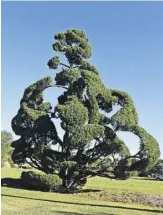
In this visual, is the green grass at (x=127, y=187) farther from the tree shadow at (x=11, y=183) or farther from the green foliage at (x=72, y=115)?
the green foliage at (x=72, y=115)

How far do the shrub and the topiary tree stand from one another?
3.56 feet

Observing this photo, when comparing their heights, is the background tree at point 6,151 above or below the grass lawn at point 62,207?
above

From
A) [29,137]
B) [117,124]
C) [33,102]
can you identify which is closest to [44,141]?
[29,137]

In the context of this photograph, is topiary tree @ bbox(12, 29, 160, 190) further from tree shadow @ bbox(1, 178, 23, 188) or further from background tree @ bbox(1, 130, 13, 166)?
background tree @ bbox(1, 130, 13, 166)

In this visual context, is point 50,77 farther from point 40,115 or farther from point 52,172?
point 52,172

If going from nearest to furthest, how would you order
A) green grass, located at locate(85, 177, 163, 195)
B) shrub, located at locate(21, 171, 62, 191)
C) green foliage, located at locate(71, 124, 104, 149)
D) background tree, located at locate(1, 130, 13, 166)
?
green foliage, located at locate(71, 124, 104, 149)
shrub, located at locate(21, 171, 62, 191)
green grass, located at locate(85, 177, 163, 195)
background tree, located at locate(1, 130, 13, 166)

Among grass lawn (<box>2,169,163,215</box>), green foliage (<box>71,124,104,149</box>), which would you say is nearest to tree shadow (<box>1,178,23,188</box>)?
green foliage (<box>71,124,104,149</box>)

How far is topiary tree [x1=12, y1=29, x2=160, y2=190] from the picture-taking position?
2459 cm

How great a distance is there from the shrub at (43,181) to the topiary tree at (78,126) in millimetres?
1086

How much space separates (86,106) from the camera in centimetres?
2605

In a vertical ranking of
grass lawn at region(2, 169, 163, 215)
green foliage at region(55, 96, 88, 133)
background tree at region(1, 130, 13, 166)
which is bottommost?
grass lawn at region(2, 169, 163, 215)

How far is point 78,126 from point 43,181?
4.15 meters

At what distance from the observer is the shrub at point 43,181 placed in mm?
24266

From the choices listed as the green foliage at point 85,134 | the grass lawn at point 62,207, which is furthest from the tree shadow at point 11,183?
the grass lawn at point 62,207
